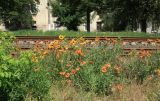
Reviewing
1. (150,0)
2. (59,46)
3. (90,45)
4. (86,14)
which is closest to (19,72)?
(59,46)

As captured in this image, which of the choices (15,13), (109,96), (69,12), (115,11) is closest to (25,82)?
(109,96)

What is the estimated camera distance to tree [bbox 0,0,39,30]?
1970 inches

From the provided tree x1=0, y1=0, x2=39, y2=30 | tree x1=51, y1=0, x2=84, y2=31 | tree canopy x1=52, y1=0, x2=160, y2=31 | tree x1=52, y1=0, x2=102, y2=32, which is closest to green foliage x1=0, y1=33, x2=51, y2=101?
tree canopy x1=52, y1=0, x2=160, y2=31

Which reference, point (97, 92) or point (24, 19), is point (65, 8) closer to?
point (24, 19)

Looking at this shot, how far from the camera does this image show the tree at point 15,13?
5004 centimetres

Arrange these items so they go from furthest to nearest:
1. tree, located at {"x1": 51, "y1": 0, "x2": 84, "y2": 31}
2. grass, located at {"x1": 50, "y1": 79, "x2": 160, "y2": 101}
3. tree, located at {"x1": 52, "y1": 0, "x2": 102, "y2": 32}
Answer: tree, located at {"x1": 51, "y1": 0, "x2": 84, "y2": 31} < tree, located at {"x1": 52, "y1": 0, "x2": 102, "y2": 32} < grass, located at {"x1": 50, "y1": 79, "x2": 160, "y2": 101}

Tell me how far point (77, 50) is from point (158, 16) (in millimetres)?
31761

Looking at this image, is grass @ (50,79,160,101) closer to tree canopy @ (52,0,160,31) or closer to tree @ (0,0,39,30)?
tree canopy @ (52,0,160,31)

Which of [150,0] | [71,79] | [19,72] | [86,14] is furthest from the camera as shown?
[86,14]

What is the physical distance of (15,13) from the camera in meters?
51.5

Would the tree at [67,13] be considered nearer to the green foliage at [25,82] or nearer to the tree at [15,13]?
the tree at [15,13]

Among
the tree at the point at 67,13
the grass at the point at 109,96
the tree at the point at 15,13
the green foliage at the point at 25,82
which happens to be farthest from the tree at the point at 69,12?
the green foliage at the point at 25,82

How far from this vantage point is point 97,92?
8.31 meters

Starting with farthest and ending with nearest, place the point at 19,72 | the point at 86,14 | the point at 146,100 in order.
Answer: the point at 86,14
the point at 146,100
the point at 19,72
